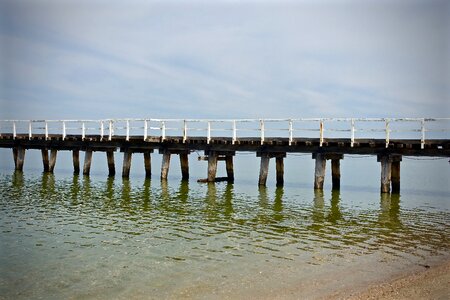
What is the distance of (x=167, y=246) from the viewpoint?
11.9m

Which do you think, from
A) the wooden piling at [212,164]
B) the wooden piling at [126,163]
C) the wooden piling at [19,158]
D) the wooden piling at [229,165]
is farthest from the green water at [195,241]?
the wooden piling at [19,158]

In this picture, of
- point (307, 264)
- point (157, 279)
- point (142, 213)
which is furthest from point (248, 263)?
point (142, 213)

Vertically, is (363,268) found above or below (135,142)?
below

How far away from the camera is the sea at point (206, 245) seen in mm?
8992

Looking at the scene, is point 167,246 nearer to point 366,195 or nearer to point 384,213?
point 384,213

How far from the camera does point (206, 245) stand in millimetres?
12133

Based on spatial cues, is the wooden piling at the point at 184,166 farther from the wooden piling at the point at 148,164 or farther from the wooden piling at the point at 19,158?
the wooden piling at the point at 19,158

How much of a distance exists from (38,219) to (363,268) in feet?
32.9

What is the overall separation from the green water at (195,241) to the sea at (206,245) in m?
0.03

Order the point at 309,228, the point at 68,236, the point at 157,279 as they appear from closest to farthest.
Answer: the point at 157,279, the point at 68,236, the point at 309,228

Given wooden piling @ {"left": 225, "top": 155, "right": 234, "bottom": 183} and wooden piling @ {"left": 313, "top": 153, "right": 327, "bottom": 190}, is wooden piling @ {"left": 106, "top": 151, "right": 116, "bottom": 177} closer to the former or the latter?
wooden piling @ {"left": 225, "top": 155, "right": 234, "bottom": 183}

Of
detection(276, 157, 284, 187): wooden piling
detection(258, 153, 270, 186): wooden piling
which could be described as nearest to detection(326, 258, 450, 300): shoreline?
detection(258, 153, 270, 186): wooden piling

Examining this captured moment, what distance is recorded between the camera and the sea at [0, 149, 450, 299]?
29.5ft

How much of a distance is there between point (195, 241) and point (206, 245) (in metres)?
0.54
